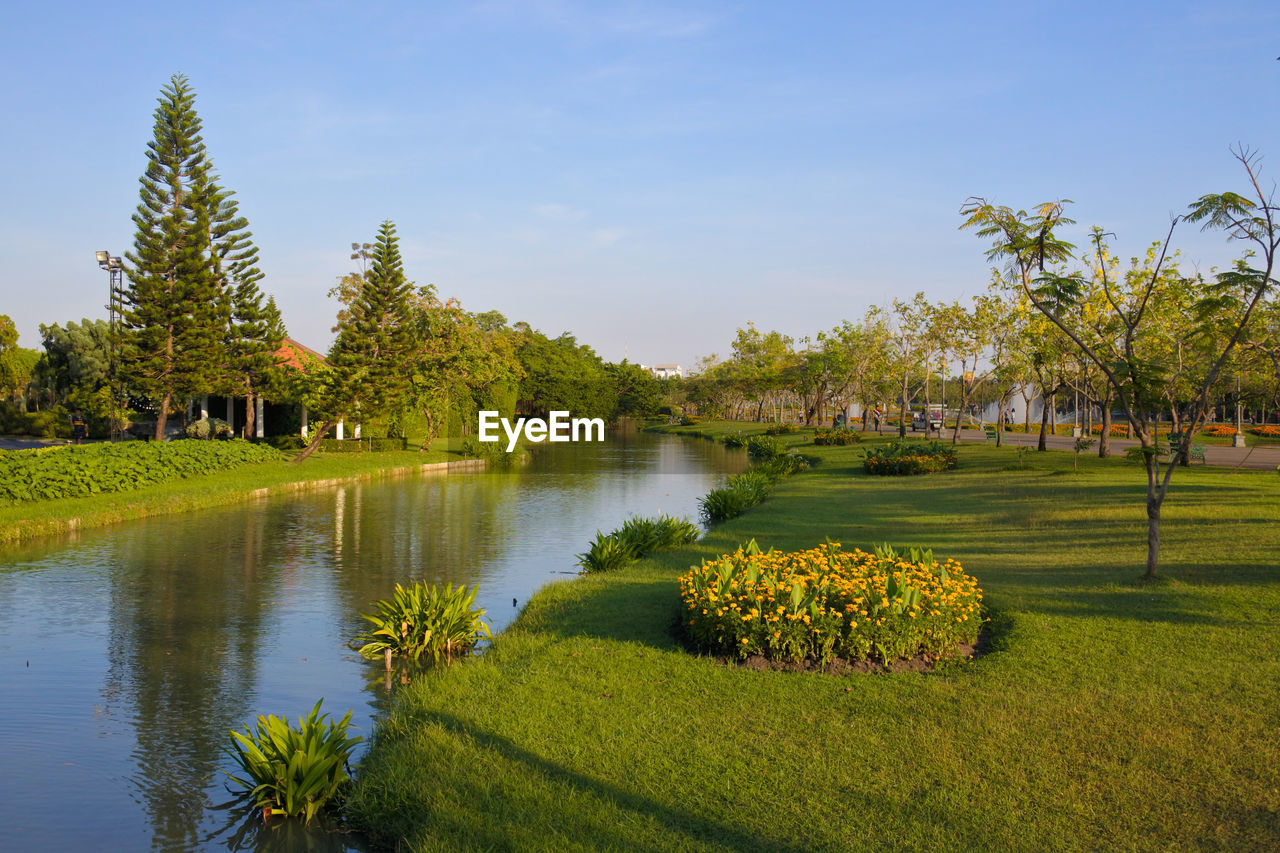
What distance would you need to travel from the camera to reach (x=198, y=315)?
26.0 metres

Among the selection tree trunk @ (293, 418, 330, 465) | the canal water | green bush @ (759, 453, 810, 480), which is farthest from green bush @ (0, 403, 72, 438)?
green bush @ (759, 453, 810, 480)

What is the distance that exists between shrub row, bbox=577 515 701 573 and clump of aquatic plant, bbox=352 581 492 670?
10.1 ft

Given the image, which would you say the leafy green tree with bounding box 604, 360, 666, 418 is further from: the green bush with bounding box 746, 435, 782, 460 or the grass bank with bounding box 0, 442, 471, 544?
the grass bank with bounding box 0, 442, 471, 544

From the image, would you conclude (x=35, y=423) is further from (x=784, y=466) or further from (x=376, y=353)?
(x=784, y=466)

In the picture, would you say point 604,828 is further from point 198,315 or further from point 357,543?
point 198,315

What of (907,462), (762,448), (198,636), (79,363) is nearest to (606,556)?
(198,636)

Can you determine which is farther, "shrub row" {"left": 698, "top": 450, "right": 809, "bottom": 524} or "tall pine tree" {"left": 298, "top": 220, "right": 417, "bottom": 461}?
"tall pine tree" {"left": 298, "top": 220, "right": 417, "bottom": 461}

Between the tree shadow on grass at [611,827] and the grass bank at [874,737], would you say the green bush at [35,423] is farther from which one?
the tree shadow on grass at [611,827]

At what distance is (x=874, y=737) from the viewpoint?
5082 mm

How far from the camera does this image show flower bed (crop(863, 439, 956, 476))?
22203 mm

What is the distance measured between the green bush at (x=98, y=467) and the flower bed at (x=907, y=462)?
53.5 ft

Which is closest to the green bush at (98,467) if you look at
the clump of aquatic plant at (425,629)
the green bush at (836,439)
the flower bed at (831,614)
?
the clump of aquatic plant at (425,629)

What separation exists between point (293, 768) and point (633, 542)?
7418mm

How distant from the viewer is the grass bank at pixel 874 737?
408 cm
